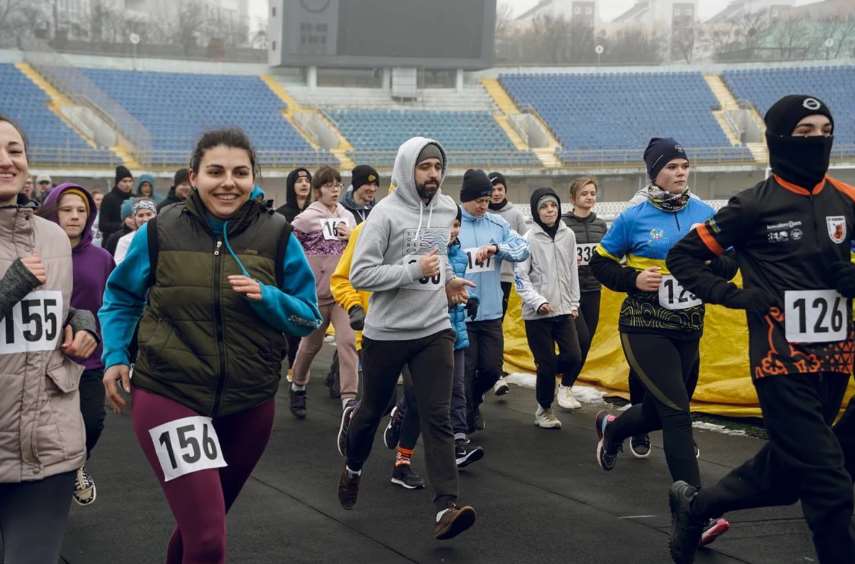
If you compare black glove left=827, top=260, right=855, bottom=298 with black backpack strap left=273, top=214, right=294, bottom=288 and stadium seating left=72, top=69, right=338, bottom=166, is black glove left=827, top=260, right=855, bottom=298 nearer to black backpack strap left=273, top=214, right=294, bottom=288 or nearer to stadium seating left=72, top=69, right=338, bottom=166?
black backpack strap left=273, top=214, right=294, bottom=288

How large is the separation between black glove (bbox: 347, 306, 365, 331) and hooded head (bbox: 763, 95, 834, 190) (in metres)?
2.57

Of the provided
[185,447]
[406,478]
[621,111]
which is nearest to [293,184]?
[406,478]

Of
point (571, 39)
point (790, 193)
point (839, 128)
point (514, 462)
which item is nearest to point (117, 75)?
point (839, 128)

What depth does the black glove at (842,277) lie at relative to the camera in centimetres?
452

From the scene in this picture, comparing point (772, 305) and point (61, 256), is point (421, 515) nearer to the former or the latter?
point (772, 305)

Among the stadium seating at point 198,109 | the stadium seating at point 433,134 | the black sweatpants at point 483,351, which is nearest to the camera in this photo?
the black sweatpants at point 483,351

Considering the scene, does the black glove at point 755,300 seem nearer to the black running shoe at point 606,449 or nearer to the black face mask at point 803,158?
the black face mask at point 803,158

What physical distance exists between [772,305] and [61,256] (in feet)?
8.99

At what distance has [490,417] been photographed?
9.84 metres

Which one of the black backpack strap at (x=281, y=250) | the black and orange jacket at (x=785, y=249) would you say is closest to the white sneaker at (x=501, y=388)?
the black and orange jacket at (x=785, y=249)

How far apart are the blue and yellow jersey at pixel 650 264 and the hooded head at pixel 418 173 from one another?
1.09 meters

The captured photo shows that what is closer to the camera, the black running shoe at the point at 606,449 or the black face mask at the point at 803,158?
the black face mask at the point at 803,158

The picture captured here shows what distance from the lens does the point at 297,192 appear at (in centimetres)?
1071

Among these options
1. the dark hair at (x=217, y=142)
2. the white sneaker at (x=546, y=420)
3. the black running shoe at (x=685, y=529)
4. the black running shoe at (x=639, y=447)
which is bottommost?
the white sneaker at (x=546, y=420)
